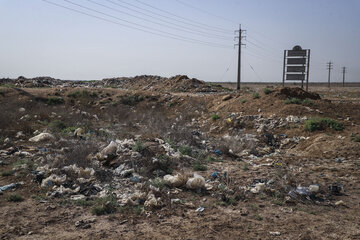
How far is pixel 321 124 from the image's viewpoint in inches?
327

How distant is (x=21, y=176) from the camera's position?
201 inches

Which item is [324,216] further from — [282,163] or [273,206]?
[282,163]

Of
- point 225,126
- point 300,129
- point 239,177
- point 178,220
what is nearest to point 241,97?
point 225,126

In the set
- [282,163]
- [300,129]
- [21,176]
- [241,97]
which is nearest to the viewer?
[21,176]

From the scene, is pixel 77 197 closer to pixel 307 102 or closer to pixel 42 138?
pixel 42 138

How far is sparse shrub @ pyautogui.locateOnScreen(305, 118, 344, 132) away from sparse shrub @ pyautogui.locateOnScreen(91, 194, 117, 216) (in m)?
6.24

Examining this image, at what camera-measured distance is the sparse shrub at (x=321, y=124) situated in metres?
8.15

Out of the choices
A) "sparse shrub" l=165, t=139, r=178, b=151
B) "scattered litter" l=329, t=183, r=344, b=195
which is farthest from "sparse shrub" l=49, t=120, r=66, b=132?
"scattered litter" l=329, t=183, r=344, b=195

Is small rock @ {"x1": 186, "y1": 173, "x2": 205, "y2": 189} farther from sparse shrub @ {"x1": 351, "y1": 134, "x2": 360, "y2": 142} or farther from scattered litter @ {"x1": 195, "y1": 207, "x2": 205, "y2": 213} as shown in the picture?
sparse shrub @ {"x1": 351, "y1": 134, "x2": 360, "y2": 142}

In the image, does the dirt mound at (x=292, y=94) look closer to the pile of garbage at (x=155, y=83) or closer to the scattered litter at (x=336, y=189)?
the scattered litter at (x=336, y=189)

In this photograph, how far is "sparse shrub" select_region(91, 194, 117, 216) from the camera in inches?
154

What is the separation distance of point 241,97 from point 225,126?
287 cm

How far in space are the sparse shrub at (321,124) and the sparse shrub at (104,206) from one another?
6243mm

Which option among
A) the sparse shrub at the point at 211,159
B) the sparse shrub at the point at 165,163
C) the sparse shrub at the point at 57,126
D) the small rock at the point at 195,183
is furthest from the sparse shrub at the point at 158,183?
the sparse shrub at the point at 57,126
